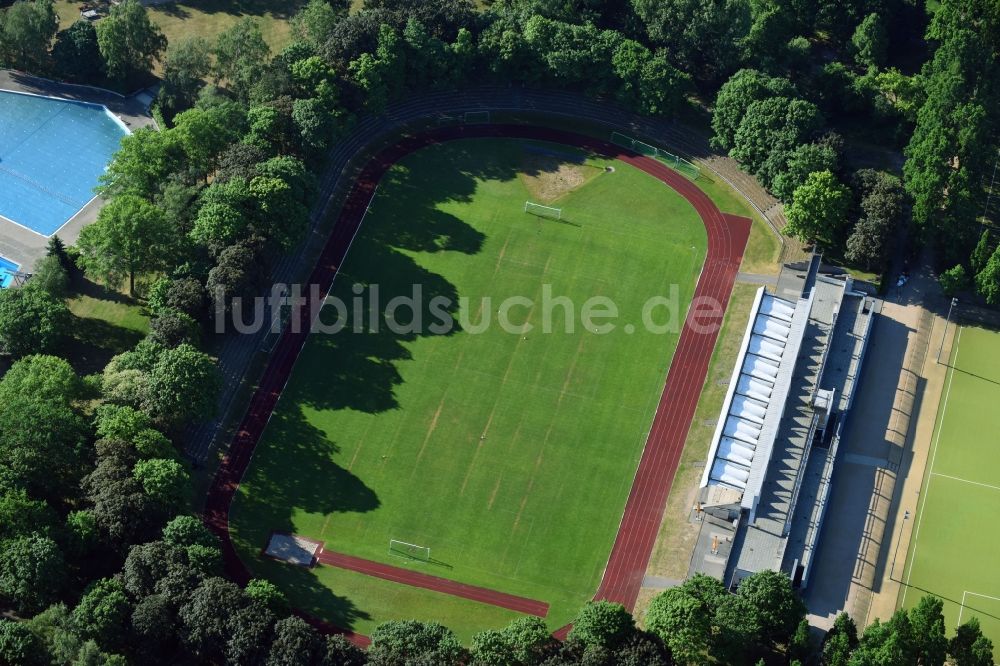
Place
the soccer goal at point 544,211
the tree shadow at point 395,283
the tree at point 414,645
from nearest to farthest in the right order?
the tree at point 414,645, the tree shadow at point 395,283, the soccer goal at point 544,211

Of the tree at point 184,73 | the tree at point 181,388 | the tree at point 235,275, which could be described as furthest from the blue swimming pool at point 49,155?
the tree at point 181,388

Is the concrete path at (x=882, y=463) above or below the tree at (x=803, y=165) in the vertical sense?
below

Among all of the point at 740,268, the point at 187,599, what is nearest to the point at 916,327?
the point at 740,268

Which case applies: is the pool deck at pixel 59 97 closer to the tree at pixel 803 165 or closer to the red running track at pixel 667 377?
the red running track at pixel 667 377

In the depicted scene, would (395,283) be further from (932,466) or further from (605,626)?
(932,466)

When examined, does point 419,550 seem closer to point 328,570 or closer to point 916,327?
point 328,570

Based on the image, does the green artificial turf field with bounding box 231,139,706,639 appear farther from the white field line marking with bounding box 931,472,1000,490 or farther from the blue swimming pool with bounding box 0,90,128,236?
the blue swimming pool with bounding box 0,90,128,236

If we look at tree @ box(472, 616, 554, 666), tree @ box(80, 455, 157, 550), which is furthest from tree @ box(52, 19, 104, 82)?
tree @ box(472, 616, 554, 666)
